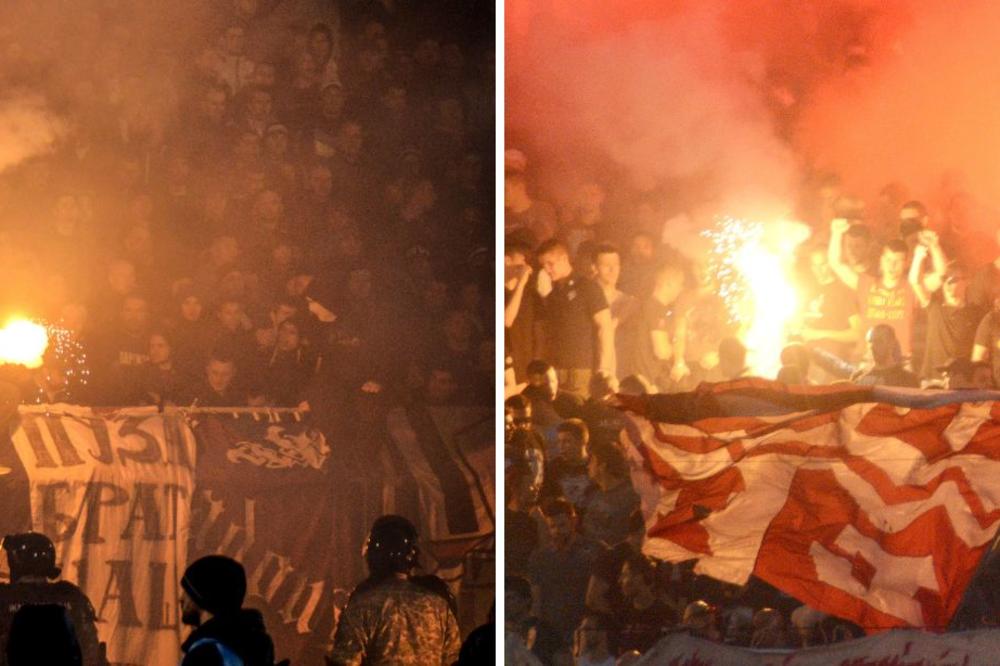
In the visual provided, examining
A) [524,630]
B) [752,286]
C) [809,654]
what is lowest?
[809,654]

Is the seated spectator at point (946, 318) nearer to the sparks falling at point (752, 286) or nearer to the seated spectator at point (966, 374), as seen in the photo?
the seated spectator at point (966, 374)

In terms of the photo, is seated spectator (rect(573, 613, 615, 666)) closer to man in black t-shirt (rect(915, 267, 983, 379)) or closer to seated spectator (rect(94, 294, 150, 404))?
man in black t-shirt (rect(915, 267, 983, 379))

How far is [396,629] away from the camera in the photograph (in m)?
4.86

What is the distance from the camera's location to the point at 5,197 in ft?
15.9

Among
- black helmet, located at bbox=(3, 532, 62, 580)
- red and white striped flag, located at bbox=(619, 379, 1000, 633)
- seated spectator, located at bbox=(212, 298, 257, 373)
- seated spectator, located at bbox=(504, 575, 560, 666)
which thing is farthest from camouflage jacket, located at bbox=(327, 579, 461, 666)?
black helmet, located at bbox=(3, 532, 62, 580)

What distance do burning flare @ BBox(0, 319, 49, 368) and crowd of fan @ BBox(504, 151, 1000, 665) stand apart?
1861 millimetres

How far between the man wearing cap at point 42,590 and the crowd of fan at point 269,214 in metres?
0.58

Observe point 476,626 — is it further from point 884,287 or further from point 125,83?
point 125,83

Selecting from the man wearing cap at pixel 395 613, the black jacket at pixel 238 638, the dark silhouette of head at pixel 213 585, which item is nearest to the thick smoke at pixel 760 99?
the man wearing cap at pixel 395 613

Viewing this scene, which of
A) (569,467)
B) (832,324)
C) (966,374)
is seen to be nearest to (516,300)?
(569,467)

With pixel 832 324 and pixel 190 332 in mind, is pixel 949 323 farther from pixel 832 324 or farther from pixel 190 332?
pixel 190 332

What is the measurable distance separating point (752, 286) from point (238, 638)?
2.52 metres

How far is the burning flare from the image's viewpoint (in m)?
4.82

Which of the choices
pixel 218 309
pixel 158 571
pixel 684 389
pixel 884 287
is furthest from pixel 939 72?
pixel 158 571
